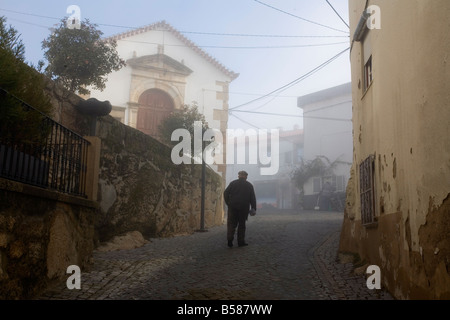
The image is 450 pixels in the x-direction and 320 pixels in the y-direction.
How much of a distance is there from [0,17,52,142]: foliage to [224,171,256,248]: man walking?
180 inches

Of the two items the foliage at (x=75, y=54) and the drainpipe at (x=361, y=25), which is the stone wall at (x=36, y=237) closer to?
the drainpipe at (x=361, y=25)

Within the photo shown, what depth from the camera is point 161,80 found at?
2138 cm

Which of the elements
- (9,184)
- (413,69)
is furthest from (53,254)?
(413,69)

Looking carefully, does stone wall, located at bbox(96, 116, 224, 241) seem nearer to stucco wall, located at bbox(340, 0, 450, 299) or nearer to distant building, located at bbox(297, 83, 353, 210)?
stucco wall, located at bbox(340, 0, 450, 299)

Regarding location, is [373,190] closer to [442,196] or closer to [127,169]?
[442,196]

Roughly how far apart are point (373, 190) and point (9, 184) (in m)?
4.91

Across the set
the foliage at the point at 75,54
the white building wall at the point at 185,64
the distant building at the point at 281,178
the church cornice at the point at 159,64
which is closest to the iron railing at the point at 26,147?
the foliage at the point at 75,54

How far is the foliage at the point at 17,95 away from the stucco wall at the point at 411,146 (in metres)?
4.09

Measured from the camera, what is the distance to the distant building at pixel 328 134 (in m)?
29.0

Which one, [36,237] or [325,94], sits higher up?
[325,94]

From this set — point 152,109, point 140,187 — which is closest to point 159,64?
point 152,109

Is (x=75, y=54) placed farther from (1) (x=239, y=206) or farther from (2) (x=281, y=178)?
(2) (x=281, y=178)

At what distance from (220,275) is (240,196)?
10.4 ft

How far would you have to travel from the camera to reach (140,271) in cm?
618
